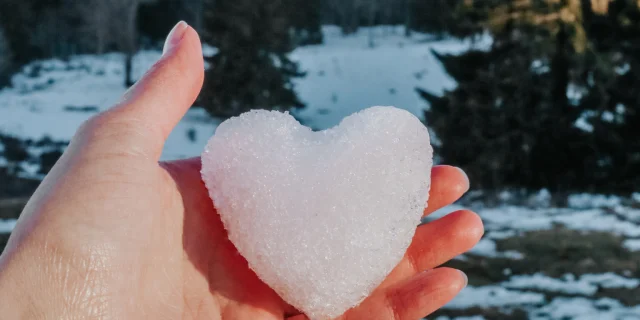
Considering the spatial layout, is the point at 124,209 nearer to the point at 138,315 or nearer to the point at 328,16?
the point at 138,315

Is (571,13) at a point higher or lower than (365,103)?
higher

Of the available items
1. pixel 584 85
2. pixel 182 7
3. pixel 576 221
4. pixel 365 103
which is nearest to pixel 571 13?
pixel 584 85

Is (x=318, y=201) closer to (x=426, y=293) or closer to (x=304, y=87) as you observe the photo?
(x=426, y=293)

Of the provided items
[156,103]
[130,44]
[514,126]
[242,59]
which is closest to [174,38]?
[156,103]

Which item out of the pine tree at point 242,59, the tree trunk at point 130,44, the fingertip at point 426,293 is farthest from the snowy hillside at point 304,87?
the fingertip at point 426,293

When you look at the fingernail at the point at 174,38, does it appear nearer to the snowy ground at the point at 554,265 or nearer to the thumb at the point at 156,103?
the thumb at the point at 156,103

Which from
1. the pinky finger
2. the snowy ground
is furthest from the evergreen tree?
the pinky finger

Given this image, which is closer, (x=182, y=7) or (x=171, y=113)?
(x=171, y=113)
